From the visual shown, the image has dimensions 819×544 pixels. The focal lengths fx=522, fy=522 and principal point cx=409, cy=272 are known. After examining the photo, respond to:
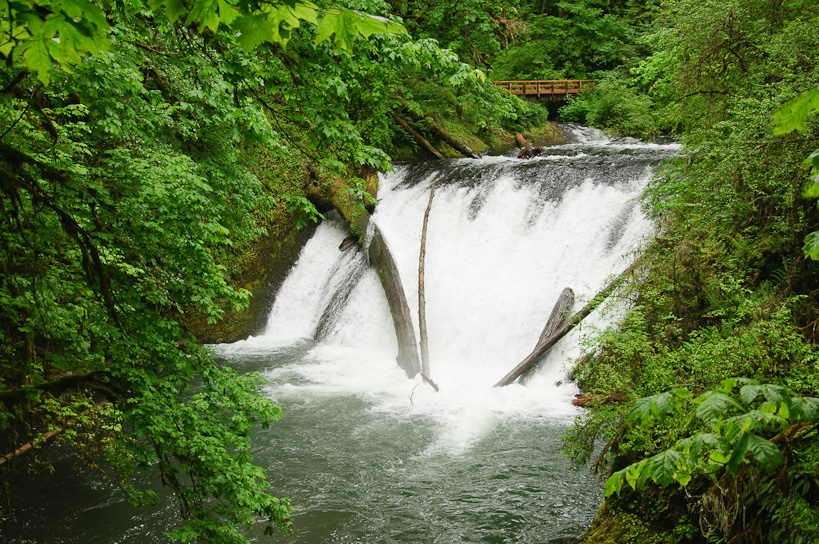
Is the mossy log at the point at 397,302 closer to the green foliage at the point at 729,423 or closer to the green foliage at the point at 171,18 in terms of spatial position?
the green foliage at the point at 729,423

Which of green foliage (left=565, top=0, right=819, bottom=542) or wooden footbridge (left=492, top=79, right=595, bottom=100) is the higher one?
wooden footbridge (left=492, top=79, right=595, bottom=100)

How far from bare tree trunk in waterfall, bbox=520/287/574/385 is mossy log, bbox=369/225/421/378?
2.04 metres

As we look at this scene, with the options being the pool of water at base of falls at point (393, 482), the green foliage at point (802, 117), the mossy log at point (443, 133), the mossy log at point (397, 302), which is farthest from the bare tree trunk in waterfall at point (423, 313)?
the green foliage at point (802, 117)

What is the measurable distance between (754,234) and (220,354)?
32.5 ft

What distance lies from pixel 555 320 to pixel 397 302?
349cm

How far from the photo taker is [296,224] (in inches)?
213

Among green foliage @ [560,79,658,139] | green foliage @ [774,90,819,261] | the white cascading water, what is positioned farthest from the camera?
green foliage @ [560,79,658,139]

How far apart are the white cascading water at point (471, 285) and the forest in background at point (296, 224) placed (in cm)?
263

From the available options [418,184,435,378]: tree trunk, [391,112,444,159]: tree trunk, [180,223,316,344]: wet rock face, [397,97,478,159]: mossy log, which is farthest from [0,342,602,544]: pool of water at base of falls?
[397,97,478,159]: mossy log

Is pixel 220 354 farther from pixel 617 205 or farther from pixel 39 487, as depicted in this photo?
pixel 617 205

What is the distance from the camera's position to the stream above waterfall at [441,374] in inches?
233

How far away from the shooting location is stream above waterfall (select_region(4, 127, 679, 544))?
5922mm

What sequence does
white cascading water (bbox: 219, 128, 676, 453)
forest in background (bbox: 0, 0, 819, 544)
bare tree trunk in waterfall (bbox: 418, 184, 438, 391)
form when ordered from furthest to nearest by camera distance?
1. bare tree trunk in waterfall (bbox: 418, 184, 438, 391)
2. white cascading water (bbox: 219, 128, 676, 453)
3. forest in background (bbox: 0, 0, 819, 544)

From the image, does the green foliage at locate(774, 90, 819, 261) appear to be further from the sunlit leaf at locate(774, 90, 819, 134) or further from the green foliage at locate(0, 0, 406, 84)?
the green foliage at locate(0, 0, 406, 84)
